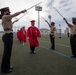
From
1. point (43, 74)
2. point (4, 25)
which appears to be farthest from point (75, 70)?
point (4, 25)

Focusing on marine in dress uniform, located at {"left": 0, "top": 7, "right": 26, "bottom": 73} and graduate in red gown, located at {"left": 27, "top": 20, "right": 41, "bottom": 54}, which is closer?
marine in dress uniform, located at {"left": 0, "top": 7, "right": 26, "bottom": 73}

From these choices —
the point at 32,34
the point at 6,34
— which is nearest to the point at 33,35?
the point at 32,34

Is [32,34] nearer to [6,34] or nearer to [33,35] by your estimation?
[33,35]

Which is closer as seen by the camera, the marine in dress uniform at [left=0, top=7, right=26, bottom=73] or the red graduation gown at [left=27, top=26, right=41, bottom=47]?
the marine in dress uniform at [left=0, top=7, right=26, bottom=73]

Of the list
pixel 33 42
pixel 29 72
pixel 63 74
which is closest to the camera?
pixel 63 74

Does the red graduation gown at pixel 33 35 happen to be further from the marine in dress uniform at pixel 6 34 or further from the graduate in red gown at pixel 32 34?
the marine in dress uniform at pixel 6 34

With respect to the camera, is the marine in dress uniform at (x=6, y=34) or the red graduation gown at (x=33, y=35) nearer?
the marine in dress uniform at (x=6, y=34)

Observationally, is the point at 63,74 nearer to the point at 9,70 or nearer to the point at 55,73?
the point at 55,73

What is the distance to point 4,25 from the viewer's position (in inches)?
250

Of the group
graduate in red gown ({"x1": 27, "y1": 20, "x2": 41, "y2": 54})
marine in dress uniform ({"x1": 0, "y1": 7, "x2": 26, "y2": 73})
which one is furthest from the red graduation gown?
marine in dress uniform ({"x1": 0, "y1": 7, "x2": 26, "y2": 73})

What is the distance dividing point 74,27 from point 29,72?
3723 mm

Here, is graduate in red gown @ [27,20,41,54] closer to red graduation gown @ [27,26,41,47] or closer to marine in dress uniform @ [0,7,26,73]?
red graduation gown @ [27,26,41,47]

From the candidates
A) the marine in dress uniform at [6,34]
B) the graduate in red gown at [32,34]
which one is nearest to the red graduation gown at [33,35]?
the graduate in red gown at [32,34]

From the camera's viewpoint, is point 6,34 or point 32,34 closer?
point 6,34
